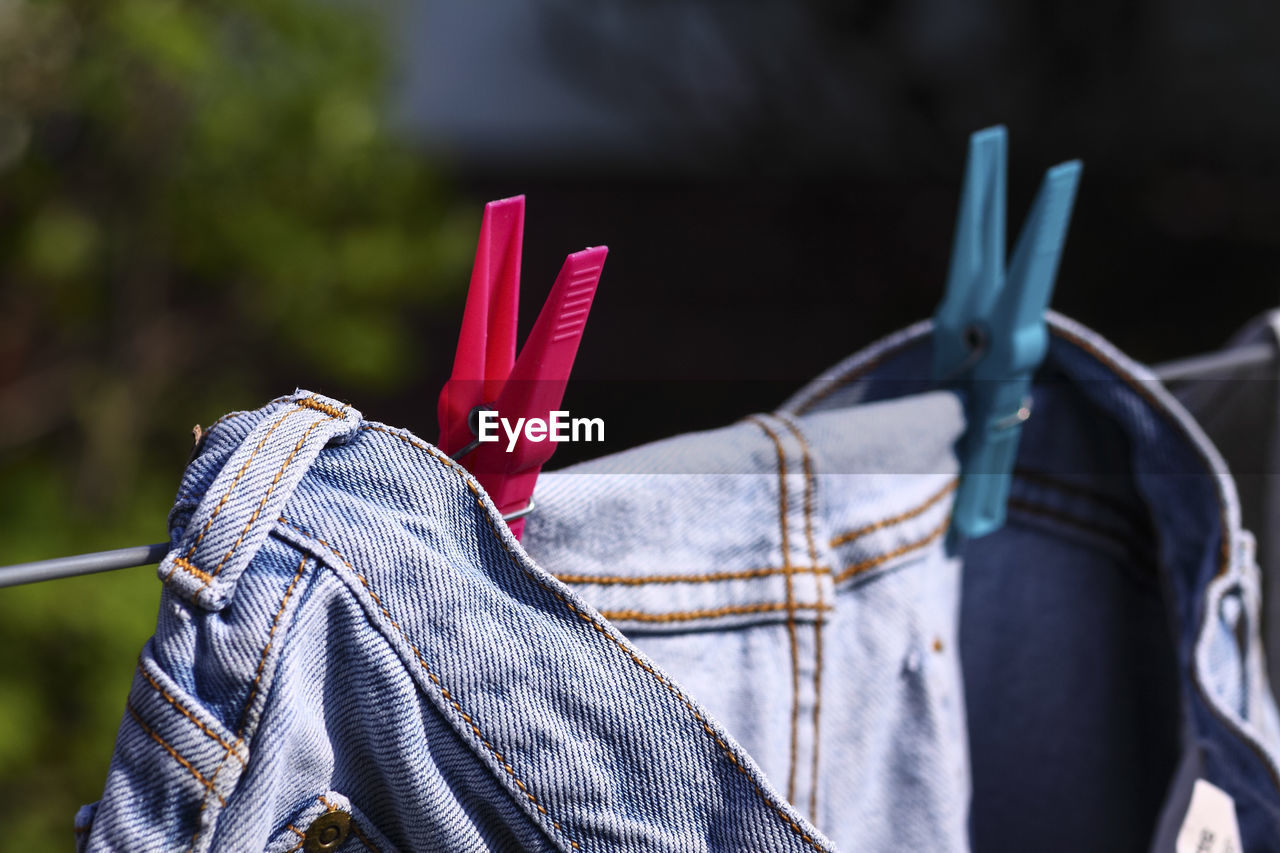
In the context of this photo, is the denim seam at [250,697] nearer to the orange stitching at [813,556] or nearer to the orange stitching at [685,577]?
the orange stitching at [685,577]

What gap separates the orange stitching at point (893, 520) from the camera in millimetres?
456

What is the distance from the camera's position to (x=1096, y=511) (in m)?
0.56

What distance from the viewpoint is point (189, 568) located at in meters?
0.28

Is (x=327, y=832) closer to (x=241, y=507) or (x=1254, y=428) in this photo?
(x=241, y=507)

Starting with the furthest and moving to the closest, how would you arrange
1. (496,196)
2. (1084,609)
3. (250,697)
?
(496,196)
(1084,609)
(250,697)

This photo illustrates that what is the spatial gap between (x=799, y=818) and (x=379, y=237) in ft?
4.83

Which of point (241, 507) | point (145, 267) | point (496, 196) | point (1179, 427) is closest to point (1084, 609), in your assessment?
point (1179, 427)

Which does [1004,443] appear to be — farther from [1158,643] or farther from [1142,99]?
[1142,99]

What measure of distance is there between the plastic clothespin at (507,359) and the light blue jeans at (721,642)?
0.03m

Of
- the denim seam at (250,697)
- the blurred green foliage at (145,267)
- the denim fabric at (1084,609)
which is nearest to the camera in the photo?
the denim seam at (250,697)

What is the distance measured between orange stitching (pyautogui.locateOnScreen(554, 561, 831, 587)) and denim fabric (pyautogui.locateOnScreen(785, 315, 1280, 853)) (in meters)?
0.16

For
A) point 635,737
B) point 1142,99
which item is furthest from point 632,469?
point 1142,99

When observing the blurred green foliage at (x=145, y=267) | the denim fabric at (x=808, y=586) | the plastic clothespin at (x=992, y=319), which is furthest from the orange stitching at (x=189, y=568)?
the blurred green foliage at (x=145, y=267)

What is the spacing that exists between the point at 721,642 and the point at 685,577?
33 millimetres
